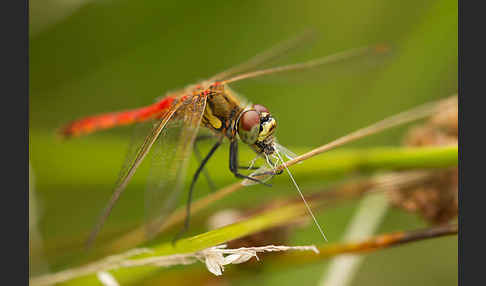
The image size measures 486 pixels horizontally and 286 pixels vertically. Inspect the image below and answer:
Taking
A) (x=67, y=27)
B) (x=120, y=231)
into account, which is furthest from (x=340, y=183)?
(x=67, y=27)

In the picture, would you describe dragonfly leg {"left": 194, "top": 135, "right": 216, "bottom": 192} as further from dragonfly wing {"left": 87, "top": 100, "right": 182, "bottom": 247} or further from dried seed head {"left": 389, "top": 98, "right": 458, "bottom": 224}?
dried seed head {"left": 389, "top": 98, "right": 458, "bottom": 224}

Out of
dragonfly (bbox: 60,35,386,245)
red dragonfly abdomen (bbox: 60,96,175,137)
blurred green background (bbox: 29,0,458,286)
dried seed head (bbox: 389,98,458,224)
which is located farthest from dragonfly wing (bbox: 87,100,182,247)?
dried seed head (bbox: 389,98,458,224)

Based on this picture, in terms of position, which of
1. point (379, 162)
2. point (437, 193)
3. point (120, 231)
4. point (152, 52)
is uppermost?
point (152, 52)

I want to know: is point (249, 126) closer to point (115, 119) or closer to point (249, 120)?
point (249, 120)

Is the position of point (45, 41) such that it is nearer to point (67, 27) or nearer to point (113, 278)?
point (67, 27)

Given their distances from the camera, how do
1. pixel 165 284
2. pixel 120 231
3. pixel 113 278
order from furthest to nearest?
pixel 120 231
pixel 165 284
pixel 113 278

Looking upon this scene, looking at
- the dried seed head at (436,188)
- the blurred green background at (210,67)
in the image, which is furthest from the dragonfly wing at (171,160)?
the dried seed head at (436,188)
